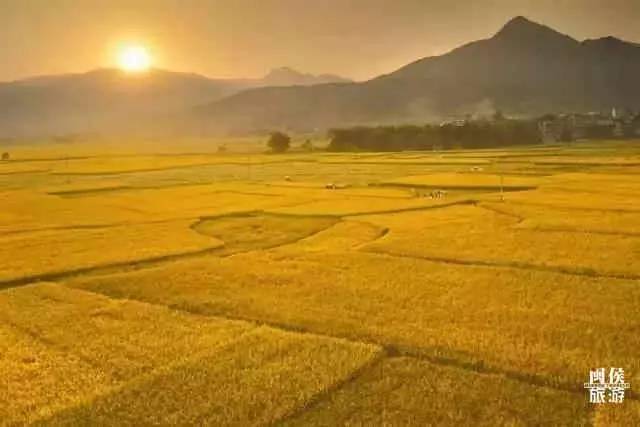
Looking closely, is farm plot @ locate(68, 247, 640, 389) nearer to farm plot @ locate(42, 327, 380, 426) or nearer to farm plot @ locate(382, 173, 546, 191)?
farm plot @ locate(42, 327, 380, 426)

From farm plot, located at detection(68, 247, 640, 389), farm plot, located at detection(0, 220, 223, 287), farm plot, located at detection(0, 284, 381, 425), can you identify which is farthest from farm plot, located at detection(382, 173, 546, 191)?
farm plot, located at detection(0, 284, 381, 425)

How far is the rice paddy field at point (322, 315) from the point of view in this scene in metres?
10.8

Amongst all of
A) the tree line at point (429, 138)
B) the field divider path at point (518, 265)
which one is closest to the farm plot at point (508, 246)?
the field divider path at point (518, 265)

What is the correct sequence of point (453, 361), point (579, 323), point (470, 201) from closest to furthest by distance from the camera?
point (453, 361)
point (579, 323)
point (470, 201)

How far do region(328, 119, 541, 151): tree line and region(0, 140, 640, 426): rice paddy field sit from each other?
7493cm

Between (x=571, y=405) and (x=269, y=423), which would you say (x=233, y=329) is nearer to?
(x=269, y=423)

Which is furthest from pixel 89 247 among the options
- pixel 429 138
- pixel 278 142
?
pixel 278 142

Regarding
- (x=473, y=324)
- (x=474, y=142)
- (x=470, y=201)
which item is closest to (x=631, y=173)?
(x=470, y=201)

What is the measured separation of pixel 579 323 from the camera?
47.8ft

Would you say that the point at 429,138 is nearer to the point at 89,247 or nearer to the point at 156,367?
the point at 89,247

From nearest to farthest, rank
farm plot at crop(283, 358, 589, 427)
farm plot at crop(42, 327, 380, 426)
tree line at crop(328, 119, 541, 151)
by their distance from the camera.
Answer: farm plot at crop(283, 358, 589, 427)
farm plot at crop(42, 327, 380, 426)
tree line at crop(328, 119, 541, 151)

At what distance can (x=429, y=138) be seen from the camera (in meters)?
112

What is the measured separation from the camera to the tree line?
111 m

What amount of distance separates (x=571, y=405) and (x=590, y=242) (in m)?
15.7
